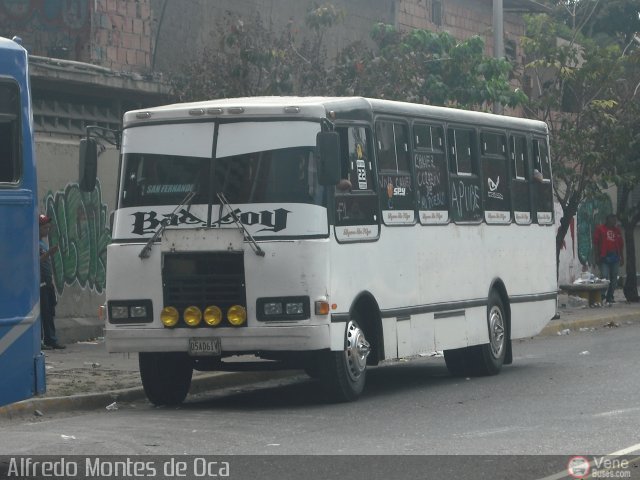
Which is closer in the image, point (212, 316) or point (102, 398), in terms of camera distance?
point (212, 316)

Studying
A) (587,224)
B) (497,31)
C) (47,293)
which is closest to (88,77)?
(47,293)

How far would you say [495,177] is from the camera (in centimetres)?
1714

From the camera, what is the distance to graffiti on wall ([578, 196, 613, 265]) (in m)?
37.0

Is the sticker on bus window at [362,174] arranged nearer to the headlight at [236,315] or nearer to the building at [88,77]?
the headlight at [236,315]

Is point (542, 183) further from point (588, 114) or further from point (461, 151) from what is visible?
point (588, 114)

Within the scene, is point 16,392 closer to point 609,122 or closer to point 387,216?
point 387,216

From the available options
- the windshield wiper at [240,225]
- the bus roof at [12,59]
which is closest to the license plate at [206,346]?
the windshield wiper at [240,225]

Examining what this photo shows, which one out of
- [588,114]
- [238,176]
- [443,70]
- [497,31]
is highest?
[497,31]

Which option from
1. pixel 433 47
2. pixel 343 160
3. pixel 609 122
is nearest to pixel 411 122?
pixel 343 160

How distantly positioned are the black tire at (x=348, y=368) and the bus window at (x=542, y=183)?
5.40 m

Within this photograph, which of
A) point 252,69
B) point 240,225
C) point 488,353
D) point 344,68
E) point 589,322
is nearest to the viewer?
point 240,225

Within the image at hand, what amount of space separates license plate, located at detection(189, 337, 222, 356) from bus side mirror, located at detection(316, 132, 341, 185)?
1.77 meters

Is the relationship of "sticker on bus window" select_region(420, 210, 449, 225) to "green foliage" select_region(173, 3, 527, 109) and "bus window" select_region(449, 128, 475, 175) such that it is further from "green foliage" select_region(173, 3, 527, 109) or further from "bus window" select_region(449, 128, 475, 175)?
"green foliage" select_region(173, 3, 527, 109)

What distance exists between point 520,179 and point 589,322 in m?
7.59
